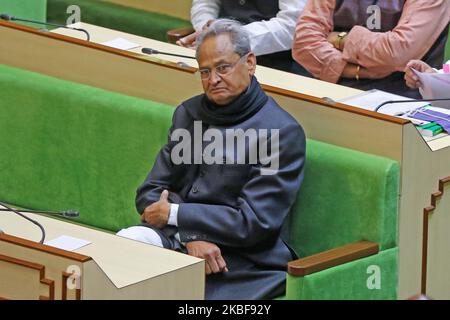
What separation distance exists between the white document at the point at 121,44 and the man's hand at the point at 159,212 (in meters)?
0.96

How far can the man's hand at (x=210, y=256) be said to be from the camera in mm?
4734

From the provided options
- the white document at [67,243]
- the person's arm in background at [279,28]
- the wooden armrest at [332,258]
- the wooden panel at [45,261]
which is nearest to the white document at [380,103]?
the wooden armrest at [332,258]

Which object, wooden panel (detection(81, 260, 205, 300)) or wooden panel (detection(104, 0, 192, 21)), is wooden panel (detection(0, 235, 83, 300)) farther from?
wooden panel (detection(104, 0, 192, 21))

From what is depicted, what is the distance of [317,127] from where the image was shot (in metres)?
4.94

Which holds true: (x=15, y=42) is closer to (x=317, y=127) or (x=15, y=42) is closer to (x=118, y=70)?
(x=118, y=70)

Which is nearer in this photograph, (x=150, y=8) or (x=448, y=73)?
(x=448, y=73)

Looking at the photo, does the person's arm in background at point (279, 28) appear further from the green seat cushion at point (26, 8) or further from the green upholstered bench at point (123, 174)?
the green seat cushion at point (26, 8)

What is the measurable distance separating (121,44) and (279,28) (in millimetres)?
704

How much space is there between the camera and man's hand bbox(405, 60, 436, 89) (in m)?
5.54

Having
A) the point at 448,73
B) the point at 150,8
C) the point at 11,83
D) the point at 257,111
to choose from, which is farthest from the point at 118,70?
the point at 150,8

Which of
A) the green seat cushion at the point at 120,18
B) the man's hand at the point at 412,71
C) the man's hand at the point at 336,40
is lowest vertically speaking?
the man's hand at the point at 412,71
